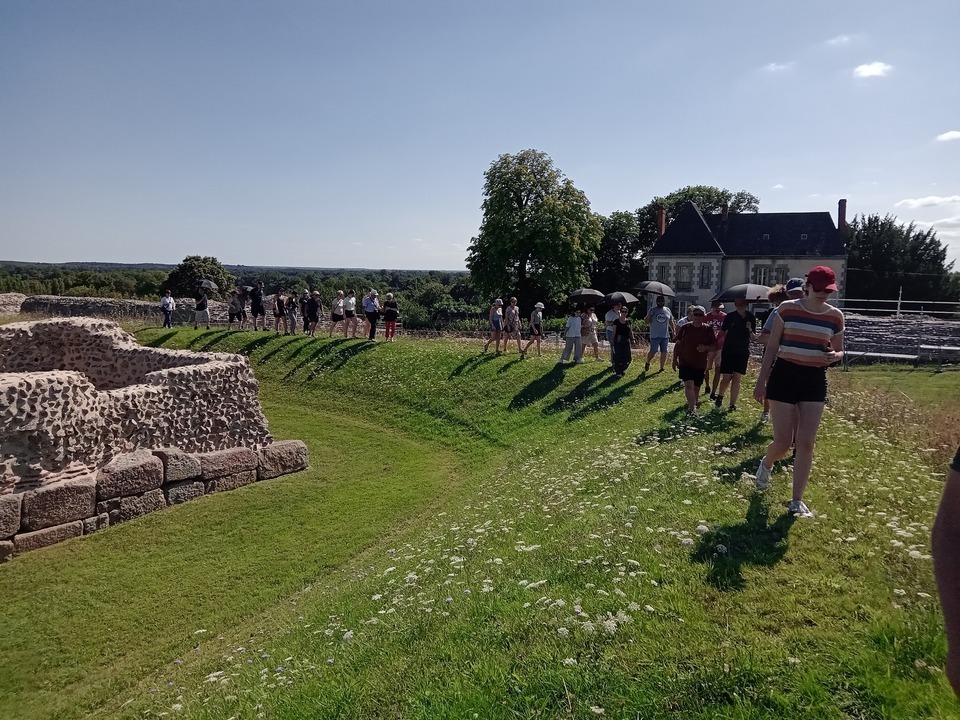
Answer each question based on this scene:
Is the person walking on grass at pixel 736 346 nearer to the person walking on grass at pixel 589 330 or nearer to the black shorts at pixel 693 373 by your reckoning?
the black shorts at pixel 693 373

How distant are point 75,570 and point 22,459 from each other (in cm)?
201

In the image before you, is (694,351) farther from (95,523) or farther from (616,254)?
(616,254)

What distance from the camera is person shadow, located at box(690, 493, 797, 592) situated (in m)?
4.86

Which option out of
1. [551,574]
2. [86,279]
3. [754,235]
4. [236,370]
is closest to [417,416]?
[236,370]

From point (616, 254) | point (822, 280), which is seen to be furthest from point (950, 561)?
Result: point (616, 254)

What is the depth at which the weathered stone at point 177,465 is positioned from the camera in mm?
10586

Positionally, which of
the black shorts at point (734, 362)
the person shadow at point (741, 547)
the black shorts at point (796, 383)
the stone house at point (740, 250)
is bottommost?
the person shadow at point (741, 547)

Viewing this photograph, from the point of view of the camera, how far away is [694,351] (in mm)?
10898

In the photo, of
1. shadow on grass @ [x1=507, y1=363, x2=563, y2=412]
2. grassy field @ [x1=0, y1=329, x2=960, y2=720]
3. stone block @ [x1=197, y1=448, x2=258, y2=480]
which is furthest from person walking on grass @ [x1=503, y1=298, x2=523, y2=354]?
stone block @ [x1=197, y1=448, x2=258, y2=480]

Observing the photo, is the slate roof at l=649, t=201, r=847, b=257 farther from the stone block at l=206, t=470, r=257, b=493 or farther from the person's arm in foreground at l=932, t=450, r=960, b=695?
the person's arm in foreground at l=932, t=450, r=960, b=695

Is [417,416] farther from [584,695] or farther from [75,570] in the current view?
[584,695]

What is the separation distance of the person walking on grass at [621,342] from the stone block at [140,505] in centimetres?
1008

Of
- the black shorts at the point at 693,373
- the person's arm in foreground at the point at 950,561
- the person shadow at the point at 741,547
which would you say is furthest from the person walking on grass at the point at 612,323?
the person's arm in foreground at the point at 950,561

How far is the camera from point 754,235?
48.9 m
